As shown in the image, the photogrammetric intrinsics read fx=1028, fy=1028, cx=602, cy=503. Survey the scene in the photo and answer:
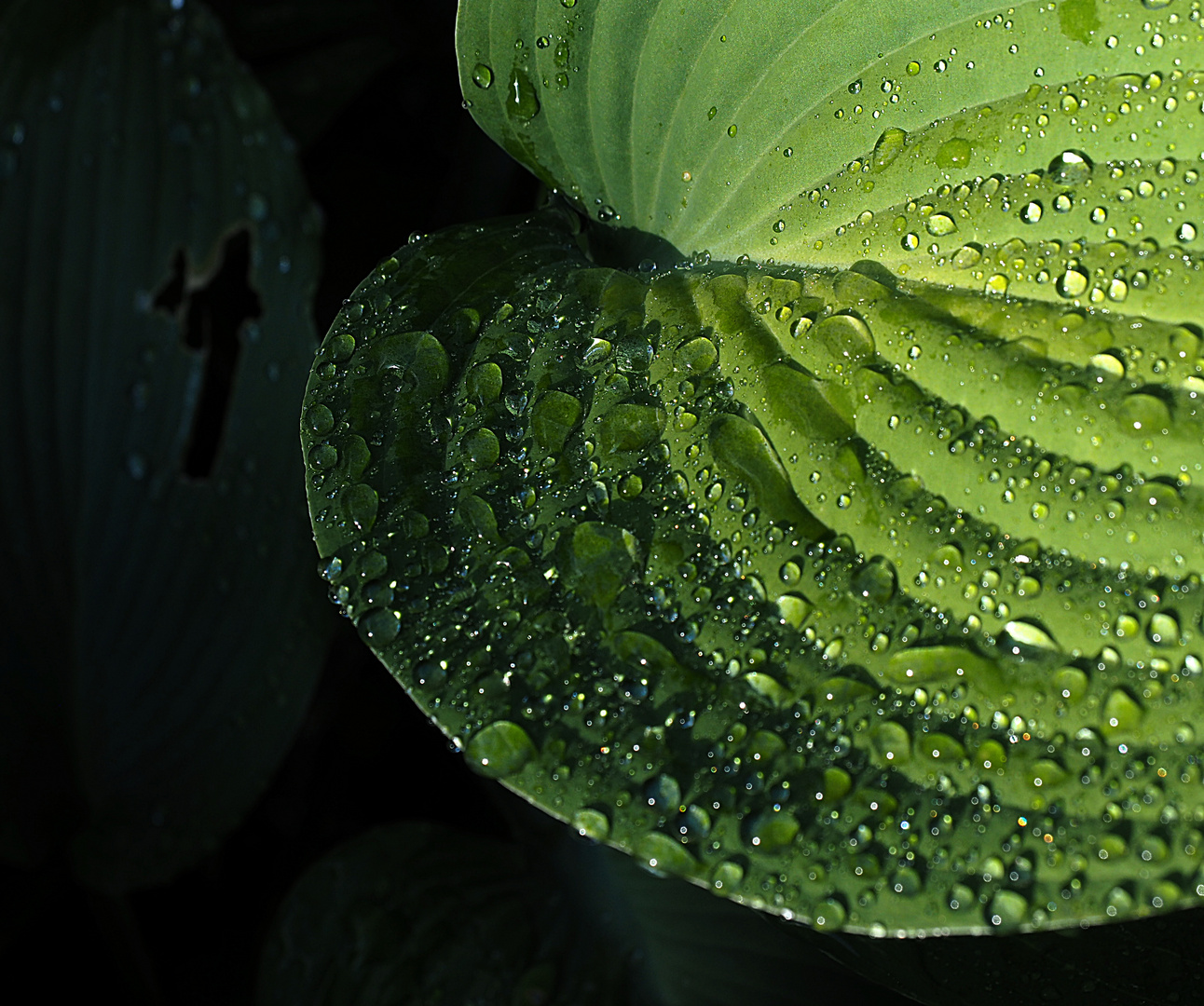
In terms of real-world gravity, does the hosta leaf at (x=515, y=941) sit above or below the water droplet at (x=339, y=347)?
below

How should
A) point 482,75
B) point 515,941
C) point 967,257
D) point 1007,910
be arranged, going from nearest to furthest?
point 1007,910, point 967,257, point 482,75, point 515,941

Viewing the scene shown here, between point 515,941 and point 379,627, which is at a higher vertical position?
point 379,627

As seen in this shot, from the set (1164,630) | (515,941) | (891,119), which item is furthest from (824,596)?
(515,941)

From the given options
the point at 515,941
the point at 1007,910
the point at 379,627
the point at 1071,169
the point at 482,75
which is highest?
the point at 482,75

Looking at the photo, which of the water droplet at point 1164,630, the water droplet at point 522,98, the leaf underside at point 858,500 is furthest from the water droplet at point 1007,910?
the water droplet at point 522,98

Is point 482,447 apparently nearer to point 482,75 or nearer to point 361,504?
point 361,504

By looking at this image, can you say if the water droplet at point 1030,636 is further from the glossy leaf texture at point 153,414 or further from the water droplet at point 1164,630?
the glossy leaf texture at point 153,414
